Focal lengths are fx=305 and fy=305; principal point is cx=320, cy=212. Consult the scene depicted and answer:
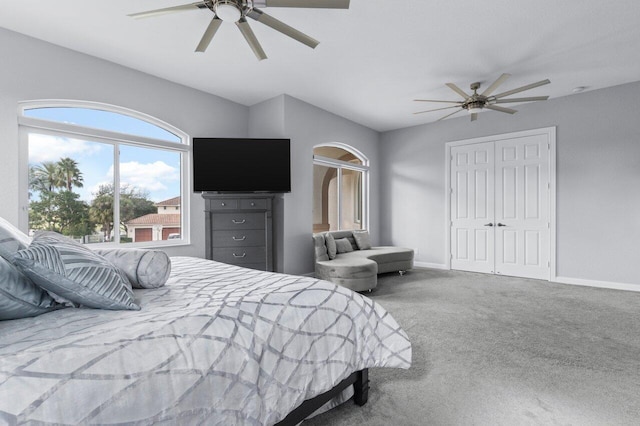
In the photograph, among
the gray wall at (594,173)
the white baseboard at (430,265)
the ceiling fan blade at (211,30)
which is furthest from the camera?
the white baseboard at (430,265)

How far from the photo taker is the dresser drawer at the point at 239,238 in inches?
155

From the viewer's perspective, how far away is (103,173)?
3.59m

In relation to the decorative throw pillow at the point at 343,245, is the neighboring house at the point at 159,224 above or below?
above

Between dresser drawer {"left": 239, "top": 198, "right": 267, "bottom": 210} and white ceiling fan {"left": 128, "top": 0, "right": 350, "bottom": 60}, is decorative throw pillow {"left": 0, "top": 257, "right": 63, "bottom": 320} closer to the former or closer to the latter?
white ceiling fan {"left": 128, "top": 0, "right": 350, "bottom": 60}

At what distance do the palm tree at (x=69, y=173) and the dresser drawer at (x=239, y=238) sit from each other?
1564 millimetres

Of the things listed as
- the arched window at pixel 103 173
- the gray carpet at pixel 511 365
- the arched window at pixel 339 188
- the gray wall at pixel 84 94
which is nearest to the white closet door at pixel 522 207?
→ the gray carpet at pixel 511 365

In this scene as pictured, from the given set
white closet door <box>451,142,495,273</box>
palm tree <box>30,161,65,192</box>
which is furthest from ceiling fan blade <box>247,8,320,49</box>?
white closet door <box>451,142,495,273</box>

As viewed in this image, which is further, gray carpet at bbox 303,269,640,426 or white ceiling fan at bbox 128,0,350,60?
white ceiling fan at bbox 128,0,350,60

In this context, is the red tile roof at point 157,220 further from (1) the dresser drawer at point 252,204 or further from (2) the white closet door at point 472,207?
(2) the white closet door at point 472,207

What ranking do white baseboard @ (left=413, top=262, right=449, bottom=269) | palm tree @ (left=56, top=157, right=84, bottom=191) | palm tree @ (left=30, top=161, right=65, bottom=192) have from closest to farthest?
palm tree @ (left=30, top=161, right=65, bottom=192)
palm tree @ (left=56, top=157, right=84, bottom=191)
white baseboard @ (left=413, top=262, right=449, bottom=269)

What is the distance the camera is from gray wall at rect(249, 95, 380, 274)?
14.9 ft

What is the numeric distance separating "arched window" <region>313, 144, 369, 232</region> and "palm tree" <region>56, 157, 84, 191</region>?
10.4ft

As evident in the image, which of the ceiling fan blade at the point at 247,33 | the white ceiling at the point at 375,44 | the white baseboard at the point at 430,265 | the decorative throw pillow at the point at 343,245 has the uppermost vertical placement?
the white ceiling at the point at 375,44

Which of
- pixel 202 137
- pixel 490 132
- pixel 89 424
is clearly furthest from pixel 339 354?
pixel 490 132
